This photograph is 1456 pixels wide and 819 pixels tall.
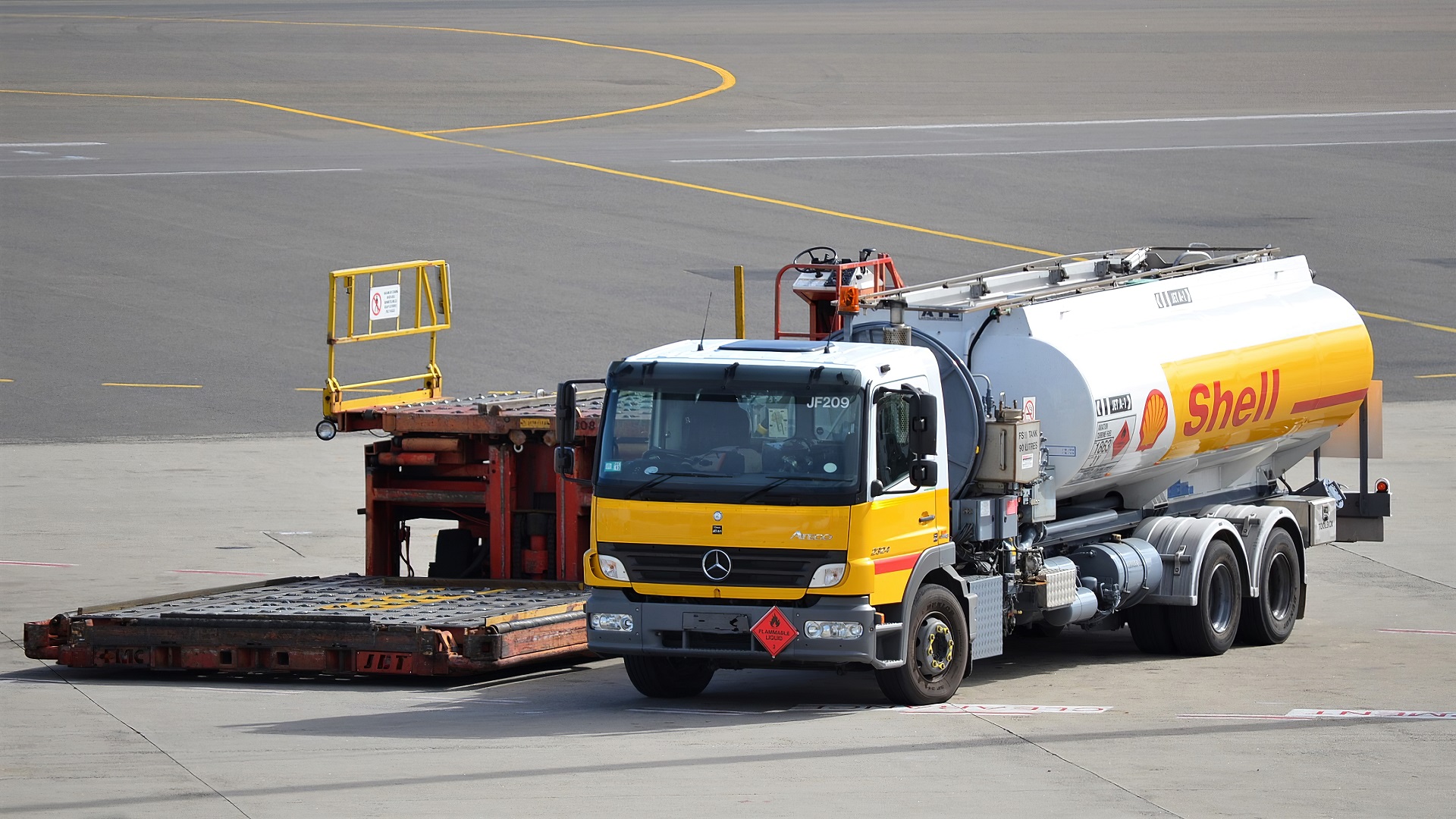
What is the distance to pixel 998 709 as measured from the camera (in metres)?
15.3

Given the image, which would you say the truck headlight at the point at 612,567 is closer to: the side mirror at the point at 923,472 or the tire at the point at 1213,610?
the side mirror at the point at 923,472

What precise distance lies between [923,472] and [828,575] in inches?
39.9

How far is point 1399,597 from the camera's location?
20.7m

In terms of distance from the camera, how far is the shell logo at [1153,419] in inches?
675

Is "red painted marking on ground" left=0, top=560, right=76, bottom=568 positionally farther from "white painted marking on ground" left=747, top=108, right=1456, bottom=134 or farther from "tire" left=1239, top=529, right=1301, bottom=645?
"white painted marking on ground" left=747, top=108, right=1456, bottom=134

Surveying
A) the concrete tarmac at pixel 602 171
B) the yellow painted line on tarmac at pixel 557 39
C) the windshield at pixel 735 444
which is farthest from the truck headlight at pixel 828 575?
the yellow painted line on tarmac at pixel 557 39

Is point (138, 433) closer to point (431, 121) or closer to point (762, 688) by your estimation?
point (762, 688)

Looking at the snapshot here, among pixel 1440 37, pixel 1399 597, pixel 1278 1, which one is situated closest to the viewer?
pixel 1399 597

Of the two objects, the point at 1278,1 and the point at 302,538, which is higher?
the point at 1278,1

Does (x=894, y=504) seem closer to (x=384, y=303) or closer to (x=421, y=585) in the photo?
(x=421, y=585)

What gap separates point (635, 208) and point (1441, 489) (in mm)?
20847

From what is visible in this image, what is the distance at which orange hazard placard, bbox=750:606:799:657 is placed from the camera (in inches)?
569

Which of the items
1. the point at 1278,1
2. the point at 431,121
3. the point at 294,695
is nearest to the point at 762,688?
the point at 294,695

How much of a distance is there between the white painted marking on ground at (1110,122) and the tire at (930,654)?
127ft
